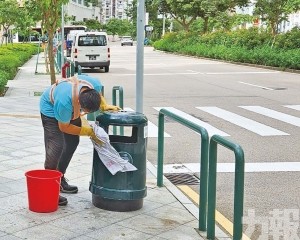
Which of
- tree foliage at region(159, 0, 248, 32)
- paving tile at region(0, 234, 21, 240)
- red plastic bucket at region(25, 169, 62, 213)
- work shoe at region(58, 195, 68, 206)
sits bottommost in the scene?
paving tile at region(0, 234, 21, 240)

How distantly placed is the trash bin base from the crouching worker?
0.36 m

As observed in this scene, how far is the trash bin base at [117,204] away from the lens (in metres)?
5.11

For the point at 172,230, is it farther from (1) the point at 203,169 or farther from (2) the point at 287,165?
(2) the point at 287,165

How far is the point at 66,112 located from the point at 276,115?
7976mm

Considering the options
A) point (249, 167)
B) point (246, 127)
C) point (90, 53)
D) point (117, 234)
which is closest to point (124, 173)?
point (117, 234)

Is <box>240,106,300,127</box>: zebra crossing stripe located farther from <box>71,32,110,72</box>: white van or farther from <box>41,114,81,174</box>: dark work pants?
<box>71,32,110,72</box>: white van

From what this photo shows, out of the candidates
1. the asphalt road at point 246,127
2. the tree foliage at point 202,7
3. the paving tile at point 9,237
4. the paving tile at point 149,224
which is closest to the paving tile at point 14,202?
the paving tile at point 9,237

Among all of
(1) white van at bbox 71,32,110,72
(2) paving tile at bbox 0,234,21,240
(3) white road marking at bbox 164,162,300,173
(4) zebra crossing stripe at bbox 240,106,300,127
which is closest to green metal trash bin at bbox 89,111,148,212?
(2) paving tile at bbox 0,234,21,240

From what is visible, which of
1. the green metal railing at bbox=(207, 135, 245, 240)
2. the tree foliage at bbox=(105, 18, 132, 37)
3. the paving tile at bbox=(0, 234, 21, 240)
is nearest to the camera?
the green metal railing at bbox=(207, 135, 245, 240)

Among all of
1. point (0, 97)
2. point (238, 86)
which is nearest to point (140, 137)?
point (0, 97)

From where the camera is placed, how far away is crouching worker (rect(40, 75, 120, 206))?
463 cm

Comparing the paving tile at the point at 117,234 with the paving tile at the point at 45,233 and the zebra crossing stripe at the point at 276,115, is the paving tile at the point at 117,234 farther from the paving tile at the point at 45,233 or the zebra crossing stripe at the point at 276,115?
the zebra crossing stripe at the point at 276,115

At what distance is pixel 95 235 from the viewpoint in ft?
14.8

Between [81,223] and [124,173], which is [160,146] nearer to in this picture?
[124,173]
